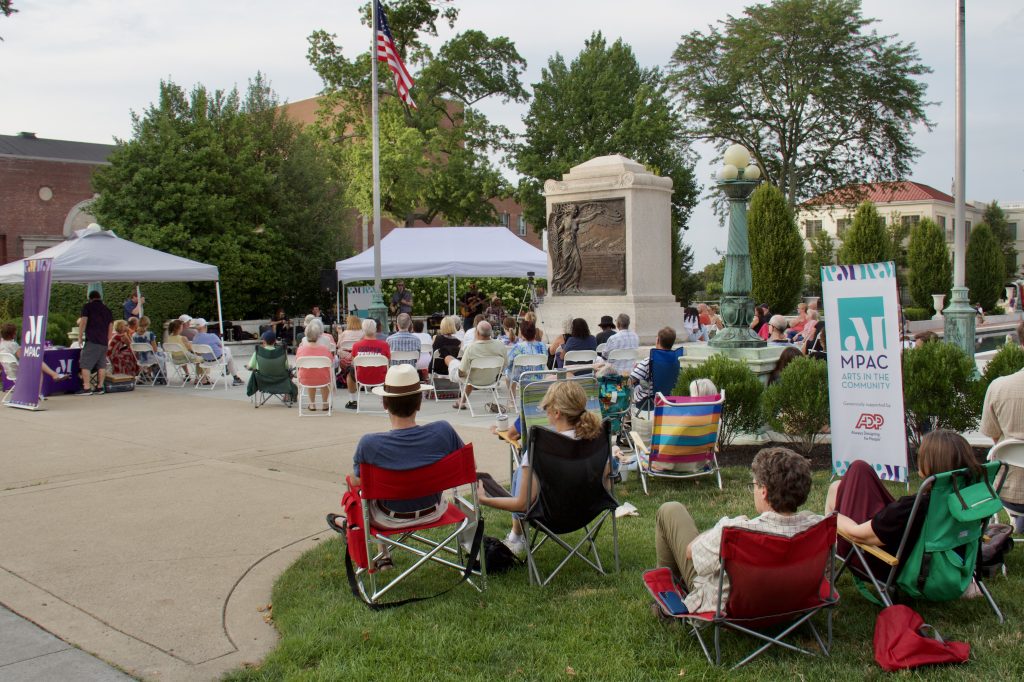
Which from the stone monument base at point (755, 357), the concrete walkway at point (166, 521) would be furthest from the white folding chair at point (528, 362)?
the stone monument base at point (755, 357)

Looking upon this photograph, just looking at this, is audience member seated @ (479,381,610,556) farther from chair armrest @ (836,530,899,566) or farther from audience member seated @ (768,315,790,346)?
audience member seated @ (768,315,790,346)

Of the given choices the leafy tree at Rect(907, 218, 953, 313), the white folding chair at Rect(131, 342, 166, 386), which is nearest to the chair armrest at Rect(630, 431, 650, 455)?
the white folding chair at Rect(131, 342, 166, 386)

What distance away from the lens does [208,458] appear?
887 centimetres

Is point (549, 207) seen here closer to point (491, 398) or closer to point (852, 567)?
point (491, 398)

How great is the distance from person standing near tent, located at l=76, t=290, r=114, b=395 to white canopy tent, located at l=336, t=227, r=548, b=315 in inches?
288

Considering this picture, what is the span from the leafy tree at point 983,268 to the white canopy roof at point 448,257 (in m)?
28.1

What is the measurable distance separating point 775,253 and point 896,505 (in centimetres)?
2897

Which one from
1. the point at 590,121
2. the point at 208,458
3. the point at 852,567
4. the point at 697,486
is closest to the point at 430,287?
the point at 590,121

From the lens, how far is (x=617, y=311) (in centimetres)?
1717

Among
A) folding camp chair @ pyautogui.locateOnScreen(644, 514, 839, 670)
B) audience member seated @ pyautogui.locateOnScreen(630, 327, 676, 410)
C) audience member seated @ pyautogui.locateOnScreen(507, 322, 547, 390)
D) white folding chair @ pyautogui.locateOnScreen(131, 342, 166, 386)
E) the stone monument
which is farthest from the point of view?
the stone monument

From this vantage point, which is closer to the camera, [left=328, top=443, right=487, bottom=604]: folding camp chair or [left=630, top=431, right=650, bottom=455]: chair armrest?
[left=328, top=443, right=487, bottom=604]: folding camp chair

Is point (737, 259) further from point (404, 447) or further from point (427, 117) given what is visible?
point (427, 117)

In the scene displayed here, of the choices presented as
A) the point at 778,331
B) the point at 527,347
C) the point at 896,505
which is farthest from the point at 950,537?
the point at 778,331

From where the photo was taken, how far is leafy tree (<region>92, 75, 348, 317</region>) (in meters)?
27.1
